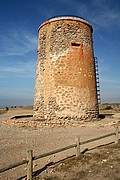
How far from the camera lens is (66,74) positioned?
15453 mm

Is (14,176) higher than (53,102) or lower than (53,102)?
lower

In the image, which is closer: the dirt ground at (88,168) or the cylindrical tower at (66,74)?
the dirt ground at (88,168)

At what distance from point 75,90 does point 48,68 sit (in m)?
3.11

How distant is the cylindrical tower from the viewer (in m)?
15.3

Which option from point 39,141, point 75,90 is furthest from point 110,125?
point 39,141

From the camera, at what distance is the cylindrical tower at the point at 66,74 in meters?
15.3

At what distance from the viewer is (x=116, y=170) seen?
18.4 feet

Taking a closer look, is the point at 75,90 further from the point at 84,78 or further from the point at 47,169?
the point at 47,169

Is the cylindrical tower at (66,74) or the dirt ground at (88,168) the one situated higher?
the cylindrical tower at (66,74)

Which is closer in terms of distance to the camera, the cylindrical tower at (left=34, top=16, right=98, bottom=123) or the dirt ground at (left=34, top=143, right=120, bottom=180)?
the dirt ground at (left=34, top=143, right=120, bottom=180)

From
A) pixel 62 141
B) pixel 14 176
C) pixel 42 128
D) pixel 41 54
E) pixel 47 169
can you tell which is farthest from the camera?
pixel 41 54

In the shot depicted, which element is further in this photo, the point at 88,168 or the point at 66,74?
the point at 66,74

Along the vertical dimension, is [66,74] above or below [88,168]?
above

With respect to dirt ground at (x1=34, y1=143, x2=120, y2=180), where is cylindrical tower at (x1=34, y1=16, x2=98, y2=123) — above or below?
above
